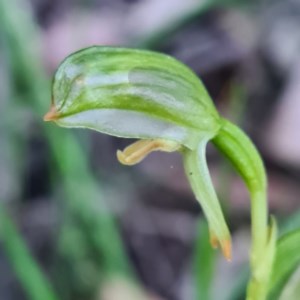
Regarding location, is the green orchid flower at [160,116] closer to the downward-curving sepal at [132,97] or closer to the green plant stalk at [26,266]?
the downward-curving sepal at [132,97]

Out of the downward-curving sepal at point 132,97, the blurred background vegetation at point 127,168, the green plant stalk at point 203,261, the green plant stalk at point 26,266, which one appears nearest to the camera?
the downward-curving sepal at point 132,97

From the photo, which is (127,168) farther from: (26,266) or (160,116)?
(160,116)

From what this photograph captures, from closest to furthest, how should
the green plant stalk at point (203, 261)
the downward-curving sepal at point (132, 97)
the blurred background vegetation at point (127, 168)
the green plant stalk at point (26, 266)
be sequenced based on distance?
the downward-curving sepal at point (132, 97), the green plant stalk at point (203, 261), the green plant stalk at point (26, 266), the blurred background vegetation at point (127, 168)

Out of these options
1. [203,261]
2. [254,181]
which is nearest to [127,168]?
[203,261]

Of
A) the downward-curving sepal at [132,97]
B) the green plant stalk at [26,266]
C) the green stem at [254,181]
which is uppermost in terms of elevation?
the downward-curving sepal at [132,97]

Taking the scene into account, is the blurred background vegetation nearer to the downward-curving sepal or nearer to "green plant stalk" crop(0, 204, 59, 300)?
"green plant stalk" crop(0, 204, 59, 300)

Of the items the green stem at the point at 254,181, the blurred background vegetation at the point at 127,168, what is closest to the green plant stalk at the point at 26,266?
the blurred background vegetation at the point at 127,168

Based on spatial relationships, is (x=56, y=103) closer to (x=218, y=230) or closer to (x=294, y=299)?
(x=218, y=230)

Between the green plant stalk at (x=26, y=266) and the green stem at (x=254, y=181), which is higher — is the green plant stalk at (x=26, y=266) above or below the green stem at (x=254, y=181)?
below

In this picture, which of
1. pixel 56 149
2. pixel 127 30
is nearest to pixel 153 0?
pixel 127 30
